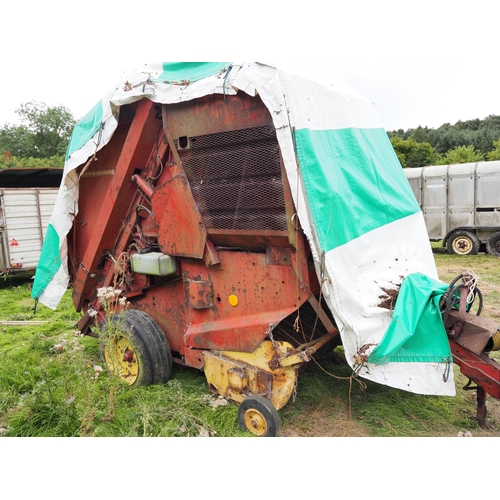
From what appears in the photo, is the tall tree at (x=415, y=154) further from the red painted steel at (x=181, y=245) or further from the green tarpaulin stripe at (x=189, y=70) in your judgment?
the green tarpaulin stripe at (x=189, y=70)

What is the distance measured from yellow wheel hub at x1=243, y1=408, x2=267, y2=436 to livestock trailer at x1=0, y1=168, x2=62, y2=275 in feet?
25.3

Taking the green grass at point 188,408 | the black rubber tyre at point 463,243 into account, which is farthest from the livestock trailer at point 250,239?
the black rubber tyre at point 463,243

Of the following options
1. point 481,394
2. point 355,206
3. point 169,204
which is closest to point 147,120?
point 169,204

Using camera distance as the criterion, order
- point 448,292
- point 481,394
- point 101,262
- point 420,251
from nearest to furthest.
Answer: point 448,292 → point 481,394 → point 420,251 → point 101,262

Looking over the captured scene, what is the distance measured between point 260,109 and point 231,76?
300 mm

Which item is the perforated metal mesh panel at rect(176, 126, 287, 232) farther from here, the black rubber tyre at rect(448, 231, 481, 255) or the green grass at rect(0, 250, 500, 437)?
the black rubber tyre at rect(448, 231, 481, 255)

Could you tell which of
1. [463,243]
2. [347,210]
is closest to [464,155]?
[463,243]

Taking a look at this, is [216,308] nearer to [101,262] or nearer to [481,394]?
[101,262]

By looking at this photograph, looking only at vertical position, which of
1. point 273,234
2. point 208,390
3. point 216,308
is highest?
point 273,234

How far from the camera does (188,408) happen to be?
3.45 m

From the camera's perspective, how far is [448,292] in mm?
2863

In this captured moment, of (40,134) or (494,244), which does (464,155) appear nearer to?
(494,244)

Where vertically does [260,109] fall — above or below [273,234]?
above

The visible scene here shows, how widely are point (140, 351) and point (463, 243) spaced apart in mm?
11001
